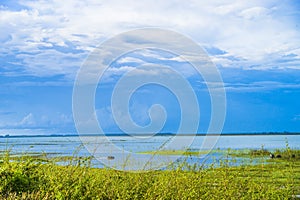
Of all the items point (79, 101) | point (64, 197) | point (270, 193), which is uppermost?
point (79, 101)

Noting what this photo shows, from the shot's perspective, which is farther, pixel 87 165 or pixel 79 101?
pixel 87 165

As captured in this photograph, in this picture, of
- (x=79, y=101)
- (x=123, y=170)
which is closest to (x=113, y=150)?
(x=123, y=170)

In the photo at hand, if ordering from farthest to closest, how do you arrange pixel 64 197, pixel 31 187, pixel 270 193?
pixel 270 193 < pixel 31 187 < pixel 64 197

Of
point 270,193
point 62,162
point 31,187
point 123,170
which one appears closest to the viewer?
point 31,187

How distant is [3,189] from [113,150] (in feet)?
10.6

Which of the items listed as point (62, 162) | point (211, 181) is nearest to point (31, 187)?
point (62, 162)

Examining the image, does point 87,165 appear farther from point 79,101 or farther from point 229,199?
point 229,199

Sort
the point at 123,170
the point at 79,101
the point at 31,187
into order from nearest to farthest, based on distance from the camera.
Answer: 1. the point at 31,187
2. the point at 79,101
3. the point at 123,170

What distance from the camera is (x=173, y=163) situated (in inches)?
366

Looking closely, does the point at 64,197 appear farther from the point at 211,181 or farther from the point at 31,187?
the point at 211,181

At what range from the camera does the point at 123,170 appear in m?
8.67

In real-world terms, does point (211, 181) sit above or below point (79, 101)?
below

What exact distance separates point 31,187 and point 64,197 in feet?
2.30

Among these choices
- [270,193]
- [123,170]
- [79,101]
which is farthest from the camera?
[123,170]
